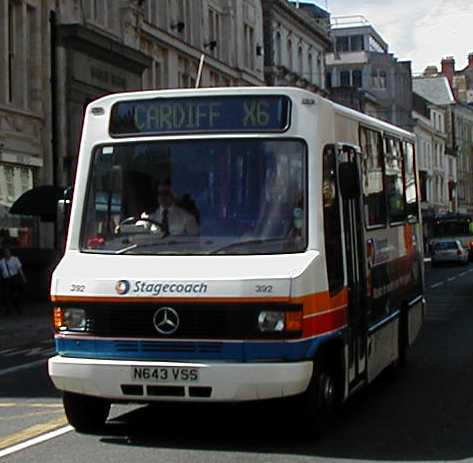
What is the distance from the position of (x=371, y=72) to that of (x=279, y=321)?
81.1 meters

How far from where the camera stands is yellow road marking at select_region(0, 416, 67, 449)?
29.0 feet

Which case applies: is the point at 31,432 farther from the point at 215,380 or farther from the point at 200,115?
the point at 200,115

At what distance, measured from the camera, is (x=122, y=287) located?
8273mm

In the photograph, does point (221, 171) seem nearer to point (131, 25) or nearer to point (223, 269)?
point (223, 269)

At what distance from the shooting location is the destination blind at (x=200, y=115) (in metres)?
8.82

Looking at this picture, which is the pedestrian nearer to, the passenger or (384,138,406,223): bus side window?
(384,138,406,223): bus side window

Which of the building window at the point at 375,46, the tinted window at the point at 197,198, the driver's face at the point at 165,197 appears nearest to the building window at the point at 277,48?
the building window at the point at 375,46

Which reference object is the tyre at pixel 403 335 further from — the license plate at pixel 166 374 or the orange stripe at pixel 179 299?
the license plate at pixel 166 374

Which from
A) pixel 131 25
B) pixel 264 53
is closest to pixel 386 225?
pixel 131 25

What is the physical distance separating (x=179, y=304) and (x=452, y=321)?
546 inches

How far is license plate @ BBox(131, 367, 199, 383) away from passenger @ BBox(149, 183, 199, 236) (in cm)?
114

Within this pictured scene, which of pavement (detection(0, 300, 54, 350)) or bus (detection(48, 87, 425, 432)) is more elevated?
bus (detection(48, 87, 425, 432))

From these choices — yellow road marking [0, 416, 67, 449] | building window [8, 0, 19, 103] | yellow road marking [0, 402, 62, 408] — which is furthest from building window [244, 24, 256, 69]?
yellow road marking [0, 416, 67, 449]

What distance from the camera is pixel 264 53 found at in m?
57.0
